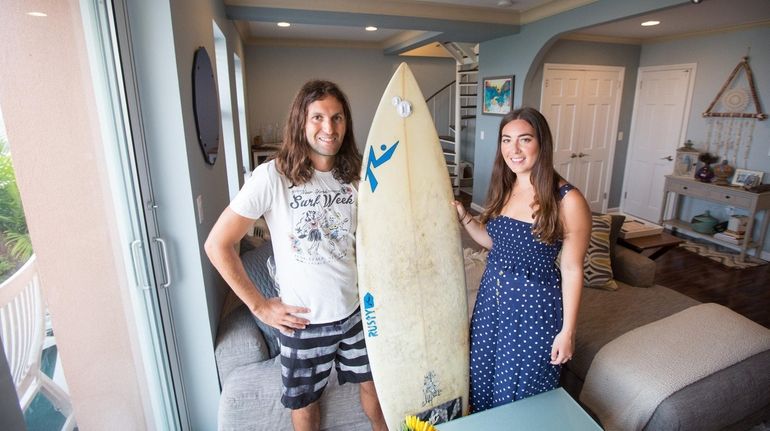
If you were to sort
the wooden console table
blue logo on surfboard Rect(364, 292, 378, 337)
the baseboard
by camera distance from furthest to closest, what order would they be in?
the baseboard → the wooden console table → blue logo on surfboard Rect(364, 292, 378, 337)

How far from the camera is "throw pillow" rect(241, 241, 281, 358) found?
1.67 metres

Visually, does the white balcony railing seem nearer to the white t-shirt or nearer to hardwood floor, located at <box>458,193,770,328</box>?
the white t-shirt

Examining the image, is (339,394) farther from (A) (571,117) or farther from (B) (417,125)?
(A) (571,117)

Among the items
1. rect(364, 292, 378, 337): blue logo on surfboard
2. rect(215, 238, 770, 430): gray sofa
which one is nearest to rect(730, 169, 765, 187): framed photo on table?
rect(215, 238, 770, 430): gray sofa

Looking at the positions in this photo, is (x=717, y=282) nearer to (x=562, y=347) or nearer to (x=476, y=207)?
(x=476, y=207)

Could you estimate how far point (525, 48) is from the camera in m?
4.14

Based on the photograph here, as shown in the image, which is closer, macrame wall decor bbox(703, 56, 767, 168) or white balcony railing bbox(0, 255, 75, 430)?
white balcony railing bbox(0, 255, 75, 430)

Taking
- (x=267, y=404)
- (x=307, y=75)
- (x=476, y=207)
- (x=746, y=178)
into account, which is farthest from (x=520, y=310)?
(x=307, y=75)

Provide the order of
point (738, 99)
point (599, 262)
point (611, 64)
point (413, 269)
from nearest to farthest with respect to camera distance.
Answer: point (413, 269), point (599, 262), point (738, 99), point (611, 64)

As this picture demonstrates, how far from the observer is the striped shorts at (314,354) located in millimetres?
1276

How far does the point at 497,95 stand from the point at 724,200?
2524mm

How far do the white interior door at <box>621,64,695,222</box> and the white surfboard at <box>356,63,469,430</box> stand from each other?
15.0 ft

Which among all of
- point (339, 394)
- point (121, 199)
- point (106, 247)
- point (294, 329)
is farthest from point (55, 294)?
point (339, 394)

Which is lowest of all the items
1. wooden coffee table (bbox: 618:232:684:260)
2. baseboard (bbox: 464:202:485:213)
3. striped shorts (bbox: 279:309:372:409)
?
baseboard (bbox: 464:202:485:213)
